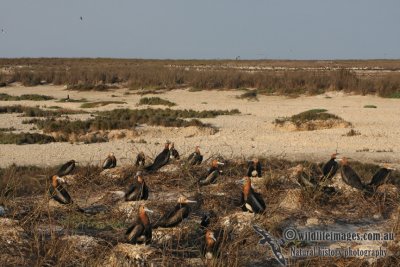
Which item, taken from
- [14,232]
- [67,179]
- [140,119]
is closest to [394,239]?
[14,232]

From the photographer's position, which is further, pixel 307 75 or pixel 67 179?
pixel 307 75

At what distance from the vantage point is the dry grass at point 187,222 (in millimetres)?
6145

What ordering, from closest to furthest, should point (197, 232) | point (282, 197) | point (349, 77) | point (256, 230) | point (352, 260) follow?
point (352, 260), point (256, 230), point (197, 232), point (282, 197), point (349, 77)

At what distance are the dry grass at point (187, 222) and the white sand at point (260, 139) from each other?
94.5 inches

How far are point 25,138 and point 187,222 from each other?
10615 mm

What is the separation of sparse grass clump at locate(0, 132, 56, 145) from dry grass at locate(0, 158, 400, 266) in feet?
15.7

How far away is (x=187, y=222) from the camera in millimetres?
8125

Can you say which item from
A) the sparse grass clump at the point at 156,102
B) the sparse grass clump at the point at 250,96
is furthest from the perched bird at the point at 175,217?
the sparse grass clump at the point at 250,96

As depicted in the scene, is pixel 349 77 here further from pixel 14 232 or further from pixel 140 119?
pixel 14 232

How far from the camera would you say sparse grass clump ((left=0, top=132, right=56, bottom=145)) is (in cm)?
1728

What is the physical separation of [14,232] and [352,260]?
3.68 meters

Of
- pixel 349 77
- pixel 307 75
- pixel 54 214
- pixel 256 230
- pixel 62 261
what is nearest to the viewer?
pixel 62 261

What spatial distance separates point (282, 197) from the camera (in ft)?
29.6

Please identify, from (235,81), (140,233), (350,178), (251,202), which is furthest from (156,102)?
(140,233)
